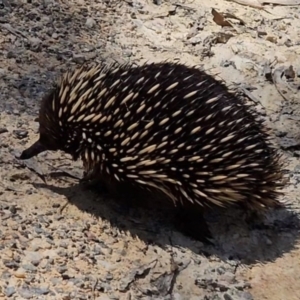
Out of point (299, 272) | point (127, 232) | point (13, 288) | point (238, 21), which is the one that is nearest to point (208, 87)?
point (127, 232)

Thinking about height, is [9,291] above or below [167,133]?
below

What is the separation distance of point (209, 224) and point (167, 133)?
768 millimetres

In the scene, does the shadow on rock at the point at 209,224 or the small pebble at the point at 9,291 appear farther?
the shadow on rock at the point at 209,224

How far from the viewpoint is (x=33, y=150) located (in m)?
4.08

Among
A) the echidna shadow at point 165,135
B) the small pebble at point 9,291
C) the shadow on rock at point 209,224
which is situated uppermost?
the echidna shadow at point 165,135

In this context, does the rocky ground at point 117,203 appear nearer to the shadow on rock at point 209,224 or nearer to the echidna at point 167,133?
the shadow on rock at point 209,224

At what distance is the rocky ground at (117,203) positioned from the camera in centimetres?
370

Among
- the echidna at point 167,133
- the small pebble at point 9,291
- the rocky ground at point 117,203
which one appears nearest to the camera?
the small pebble at point 9,291

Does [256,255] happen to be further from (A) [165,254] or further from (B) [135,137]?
(B) [135,137]

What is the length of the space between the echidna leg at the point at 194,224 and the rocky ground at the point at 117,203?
0.18 ft

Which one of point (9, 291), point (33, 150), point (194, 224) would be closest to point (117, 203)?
point (194, 224)

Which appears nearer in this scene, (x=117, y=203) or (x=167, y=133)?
(x=167, y=133)

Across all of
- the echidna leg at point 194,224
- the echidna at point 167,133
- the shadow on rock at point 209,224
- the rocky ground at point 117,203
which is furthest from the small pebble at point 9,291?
the echidna leg at point 194,224

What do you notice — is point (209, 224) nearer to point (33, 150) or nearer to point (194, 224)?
point (194, 224)
